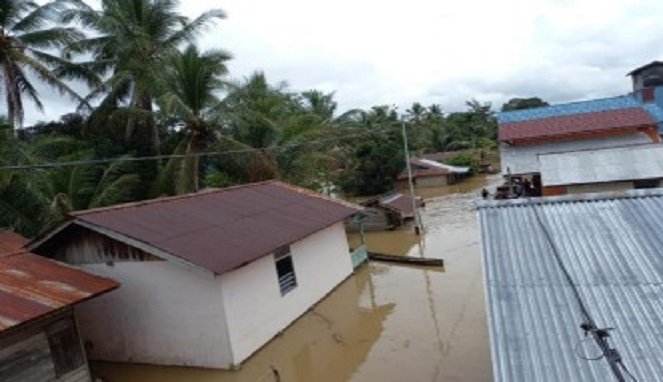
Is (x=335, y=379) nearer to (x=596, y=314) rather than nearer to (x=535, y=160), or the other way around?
(x=596, y=314)

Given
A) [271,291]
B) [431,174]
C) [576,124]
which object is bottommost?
[431,174]

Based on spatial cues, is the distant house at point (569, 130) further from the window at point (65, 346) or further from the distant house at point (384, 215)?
the window at point (65, 346)

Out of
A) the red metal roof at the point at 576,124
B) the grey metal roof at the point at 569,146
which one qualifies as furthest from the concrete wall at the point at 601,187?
the red metal roof at the point at 576,124

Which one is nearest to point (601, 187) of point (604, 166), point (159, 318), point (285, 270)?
point (604, 166)

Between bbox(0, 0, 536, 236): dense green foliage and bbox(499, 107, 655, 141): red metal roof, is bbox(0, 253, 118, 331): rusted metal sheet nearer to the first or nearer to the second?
bbox(0, 0, 536, 236): dense green foliage

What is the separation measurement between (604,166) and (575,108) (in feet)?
32.9

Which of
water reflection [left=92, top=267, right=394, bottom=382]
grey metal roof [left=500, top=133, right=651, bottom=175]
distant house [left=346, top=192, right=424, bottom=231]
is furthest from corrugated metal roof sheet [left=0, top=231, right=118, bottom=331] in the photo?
grey metal roof [left=500, top=133, right=651, bottom=175]

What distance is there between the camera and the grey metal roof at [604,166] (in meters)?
18.0

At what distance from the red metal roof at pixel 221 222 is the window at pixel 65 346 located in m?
1.94

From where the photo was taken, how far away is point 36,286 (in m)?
9.84

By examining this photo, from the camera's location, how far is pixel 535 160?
78.2ft

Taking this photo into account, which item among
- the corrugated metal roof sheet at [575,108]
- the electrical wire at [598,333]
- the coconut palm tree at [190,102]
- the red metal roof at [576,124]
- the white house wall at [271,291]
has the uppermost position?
the coconut palm tree at [190,102]

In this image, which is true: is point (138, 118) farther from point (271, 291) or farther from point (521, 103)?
point (521, 103)

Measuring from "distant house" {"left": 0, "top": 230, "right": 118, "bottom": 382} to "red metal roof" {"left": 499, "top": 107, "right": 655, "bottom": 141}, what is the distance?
65.6ft
